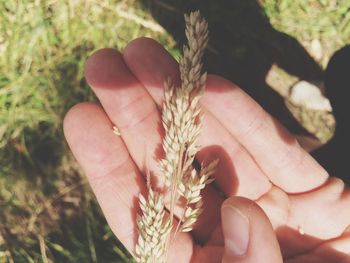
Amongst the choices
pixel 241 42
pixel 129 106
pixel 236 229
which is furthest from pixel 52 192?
pixel 236 229

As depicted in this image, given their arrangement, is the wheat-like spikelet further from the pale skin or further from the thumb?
the thumb

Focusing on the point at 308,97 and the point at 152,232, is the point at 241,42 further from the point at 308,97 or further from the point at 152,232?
the point at 152,232

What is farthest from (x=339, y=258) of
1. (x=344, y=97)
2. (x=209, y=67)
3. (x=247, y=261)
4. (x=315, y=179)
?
(x=209, y=67)

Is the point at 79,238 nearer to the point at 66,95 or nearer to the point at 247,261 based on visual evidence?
the point at 66,95

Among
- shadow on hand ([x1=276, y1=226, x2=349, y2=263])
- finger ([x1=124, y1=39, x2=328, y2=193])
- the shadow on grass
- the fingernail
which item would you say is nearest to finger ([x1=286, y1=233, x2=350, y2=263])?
shadow on hand ([x1=276, y1=226, x2=349, y2=263])

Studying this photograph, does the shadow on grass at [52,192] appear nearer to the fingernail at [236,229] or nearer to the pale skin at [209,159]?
the pale skin at [209,159]
